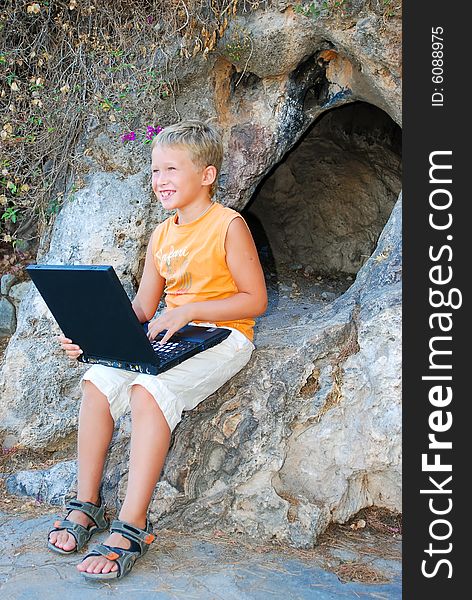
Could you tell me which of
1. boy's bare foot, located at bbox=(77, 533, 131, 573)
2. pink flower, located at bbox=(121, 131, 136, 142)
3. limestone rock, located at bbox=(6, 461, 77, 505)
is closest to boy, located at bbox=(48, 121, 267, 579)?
boy's bare foot, located at bbox=(77, 533, 131, 573)

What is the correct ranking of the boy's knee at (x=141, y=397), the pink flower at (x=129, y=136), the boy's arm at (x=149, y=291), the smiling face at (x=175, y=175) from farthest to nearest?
the pink flower at (x=129, y=136) → the boy's arm at (x=149, y=291) → the smiling face at (x=175, y=175) → the boy's knee at (x=141, y=397)

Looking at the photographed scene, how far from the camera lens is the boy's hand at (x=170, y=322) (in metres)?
2.54

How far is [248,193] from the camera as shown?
4117 millimetres

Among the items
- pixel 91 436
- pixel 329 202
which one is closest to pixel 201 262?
pixel 91 436

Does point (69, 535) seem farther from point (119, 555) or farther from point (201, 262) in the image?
point (201, 262)

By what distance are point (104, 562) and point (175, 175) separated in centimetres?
147

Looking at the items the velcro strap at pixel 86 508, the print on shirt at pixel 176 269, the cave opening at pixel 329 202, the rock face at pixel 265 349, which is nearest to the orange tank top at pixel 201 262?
the print on shirt at pixel 176 269

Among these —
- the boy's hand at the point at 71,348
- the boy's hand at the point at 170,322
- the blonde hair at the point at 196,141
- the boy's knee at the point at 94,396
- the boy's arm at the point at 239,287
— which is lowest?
the boy's knee at the point at 94,396

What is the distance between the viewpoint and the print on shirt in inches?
111

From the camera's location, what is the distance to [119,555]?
7.80 ft

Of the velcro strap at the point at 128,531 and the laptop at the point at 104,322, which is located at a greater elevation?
the laptop at the point at 104,322

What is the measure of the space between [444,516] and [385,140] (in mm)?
3551

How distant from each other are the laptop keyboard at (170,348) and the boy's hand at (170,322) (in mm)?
22

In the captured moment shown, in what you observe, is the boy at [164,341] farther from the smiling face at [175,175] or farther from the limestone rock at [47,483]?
the limestone rock at [47,483]
